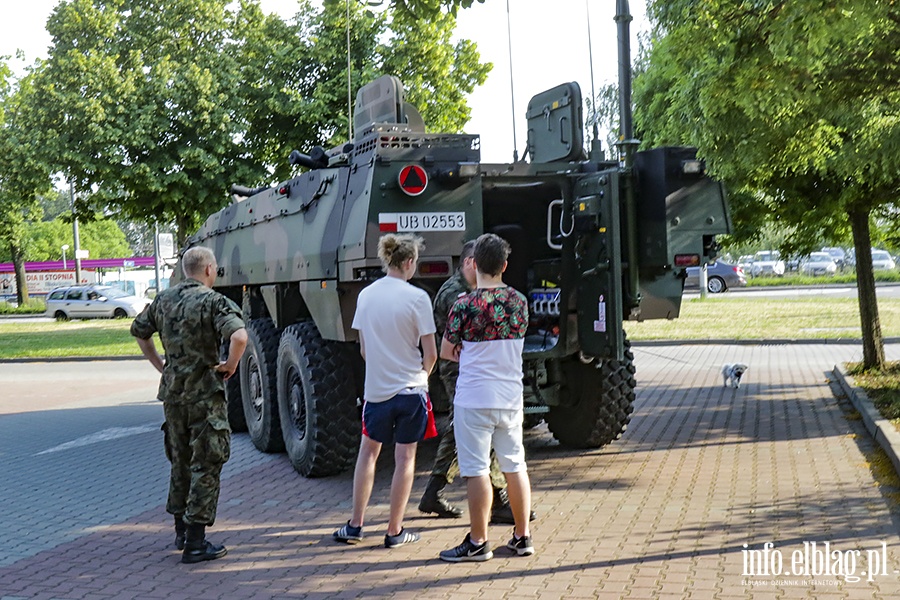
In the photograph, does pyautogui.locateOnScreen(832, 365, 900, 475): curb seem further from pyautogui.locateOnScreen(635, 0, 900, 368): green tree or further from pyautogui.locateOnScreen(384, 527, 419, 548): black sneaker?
pyautogui.locateOnScreen(384, 527, 419, 548): black sneaker

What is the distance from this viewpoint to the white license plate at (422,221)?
7.86 metres

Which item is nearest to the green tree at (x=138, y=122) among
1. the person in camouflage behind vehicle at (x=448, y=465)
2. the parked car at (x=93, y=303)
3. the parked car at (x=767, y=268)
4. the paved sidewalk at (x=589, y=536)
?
the parked car at (x=93, y=303)

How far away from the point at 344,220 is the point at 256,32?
23797 millimetres

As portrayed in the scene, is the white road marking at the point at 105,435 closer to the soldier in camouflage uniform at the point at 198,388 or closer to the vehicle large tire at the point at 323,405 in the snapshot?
the vehicle large tire at the point at 323,405

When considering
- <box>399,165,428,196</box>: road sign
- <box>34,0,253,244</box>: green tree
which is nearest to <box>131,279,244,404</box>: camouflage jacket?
<box>399,165,428,196</box>: road sign

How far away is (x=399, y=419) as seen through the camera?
6363mm

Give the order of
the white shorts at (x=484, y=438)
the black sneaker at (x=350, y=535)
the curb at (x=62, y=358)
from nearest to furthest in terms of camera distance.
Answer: the white shorts at (x=484, y=438) → the black sneaker at (x=350, y=535) → the curb at (x=62, y=358)

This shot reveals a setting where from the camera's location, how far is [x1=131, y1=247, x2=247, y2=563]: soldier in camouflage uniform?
20.5 ft

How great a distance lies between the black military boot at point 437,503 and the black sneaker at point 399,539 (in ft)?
1.94

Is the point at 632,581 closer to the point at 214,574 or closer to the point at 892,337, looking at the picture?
the point at 214,574

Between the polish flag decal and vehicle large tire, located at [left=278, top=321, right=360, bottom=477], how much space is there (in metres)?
1.15

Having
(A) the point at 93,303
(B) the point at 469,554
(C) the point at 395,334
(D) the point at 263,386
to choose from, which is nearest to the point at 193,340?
(C) the point at 395,334

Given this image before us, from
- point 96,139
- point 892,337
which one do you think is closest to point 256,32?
point 96,139

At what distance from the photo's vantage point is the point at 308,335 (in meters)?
8.59
